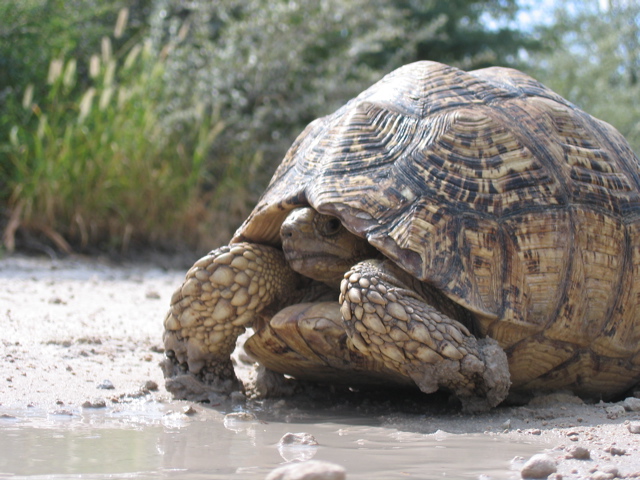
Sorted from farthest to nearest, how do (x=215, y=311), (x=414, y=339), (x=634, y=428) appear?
1. (x=215, y=311)
2. (x=414, y=339)
3. (x=634, y=428)

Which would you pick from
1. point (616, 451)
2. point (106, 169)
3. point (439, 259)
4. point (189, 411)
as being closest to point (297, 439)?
point (189, 411)

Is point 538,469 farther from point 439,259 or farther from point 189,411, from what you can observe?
point 189,411

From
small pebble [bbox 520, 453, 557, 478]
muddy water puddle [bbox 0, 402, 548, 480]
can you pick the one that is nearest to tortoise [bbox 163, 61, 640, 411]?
muddy water puddle [bbox 0, 402, 548, 480]

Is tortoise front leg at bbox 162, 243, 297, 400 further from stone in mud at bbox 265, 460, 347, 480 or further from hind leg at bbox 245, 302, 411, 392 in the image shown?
stone in mud at bbox 265, 460, 347, 480

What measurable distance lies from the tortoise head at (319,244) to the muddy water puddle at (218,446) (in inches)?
20.4

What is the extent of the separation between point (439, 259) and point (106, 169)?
4698mm

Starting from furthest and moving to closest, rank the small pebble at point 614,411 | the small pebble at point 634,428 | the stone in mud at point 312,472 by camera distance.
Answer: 1. the small pebble at point 614,411
2. the small pebble at point 634,428
3. the stone in mud at point 312,472

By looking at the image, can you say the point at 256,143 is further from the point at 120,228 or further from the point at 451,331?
the point at 451,331

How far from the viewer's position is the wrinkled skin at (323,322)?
2.50 meters

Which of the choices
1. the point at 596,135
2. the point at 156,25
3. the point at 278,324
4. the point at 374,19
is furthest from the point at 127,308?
the point at 374,19

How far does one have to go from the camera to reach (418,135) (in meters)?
2.84

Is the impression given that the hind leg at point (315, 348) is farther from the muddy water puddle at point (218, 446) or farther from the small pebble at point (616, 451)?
the small pebble at point (616, 451)

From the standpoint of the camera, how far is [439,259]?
254cm

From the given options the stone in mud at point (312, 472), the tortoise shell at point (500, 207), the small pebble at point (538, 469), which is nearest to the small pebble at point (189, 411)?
the tortoise shell at point (500, 207)
